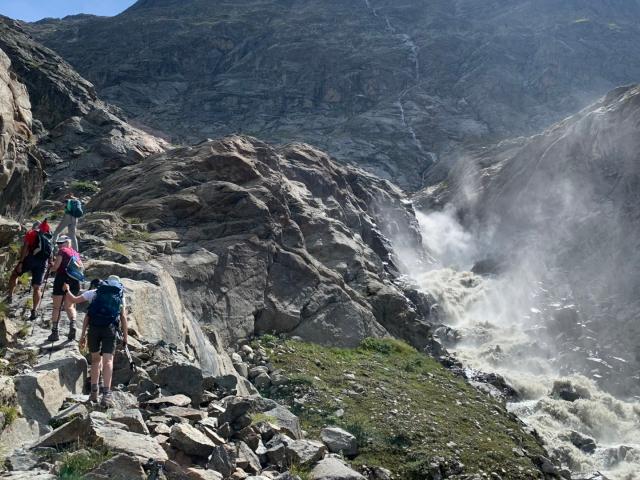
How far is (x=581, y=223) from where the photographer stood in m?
54.0

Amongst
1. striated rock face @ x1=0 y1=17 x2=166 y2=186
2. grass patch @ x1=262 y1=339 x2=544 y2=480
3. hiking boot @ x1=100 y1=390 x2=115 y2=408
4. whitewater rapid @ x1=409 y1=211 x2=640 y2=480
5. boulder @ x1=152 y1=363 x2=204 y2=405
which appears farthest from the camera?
striated rock face @ x1=0 y1=17 x2=166 y2=186

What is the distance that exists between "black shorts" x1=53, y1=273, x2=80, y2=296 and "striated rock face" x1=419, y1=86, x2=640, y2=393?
35410 mm

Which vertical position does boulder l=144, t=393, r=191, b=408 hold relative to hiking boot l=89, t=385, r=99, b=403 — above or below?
below

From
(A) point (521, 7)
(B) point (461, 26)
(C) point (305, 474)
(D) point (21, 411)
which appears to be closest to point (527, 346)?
A: (C) point (305, 474)

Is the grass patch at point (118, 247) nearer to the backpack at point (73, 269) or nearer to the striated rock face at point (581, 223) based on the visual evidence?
the backpack at point (73, 269)

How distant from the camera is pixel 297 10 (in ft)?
479

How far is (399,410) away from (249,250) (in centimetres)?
1071

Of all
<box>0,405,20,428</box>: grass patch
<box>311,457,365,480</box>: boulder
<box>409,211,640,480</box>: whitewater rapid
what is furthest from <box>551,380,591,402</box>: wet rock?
<box>0,405,20,428</box>: grass patch

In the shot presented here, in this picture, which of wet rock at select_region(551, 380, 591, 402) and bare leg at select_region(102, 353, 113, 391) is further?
wet rock at select_region(551, 380, 591, 402)

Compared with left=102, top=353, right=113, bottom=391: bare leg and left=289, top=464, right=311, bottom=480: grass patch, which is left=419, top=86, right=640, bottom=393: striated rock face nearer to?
left=289, top=464, right=311, bottom=480: grass patch

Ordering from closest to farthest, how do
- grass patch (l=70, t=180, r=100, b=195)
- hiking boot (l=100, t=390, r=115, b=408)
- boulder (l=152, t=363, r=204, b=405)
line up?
hiking boot (l=100, t=390, r=115, b=408), boulder (l=152, t=363, r=204, b=405), grass patch (l=70, t=180, r=100, b=195)

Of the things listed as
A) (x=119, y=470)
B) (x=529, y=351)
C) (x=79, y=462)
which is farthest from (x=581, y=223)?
(x=79, y=462)

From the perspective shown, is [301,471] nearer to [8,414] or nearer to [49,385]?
[49,385]

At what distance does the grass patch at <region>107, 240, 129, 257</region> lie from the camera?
20.6 m
